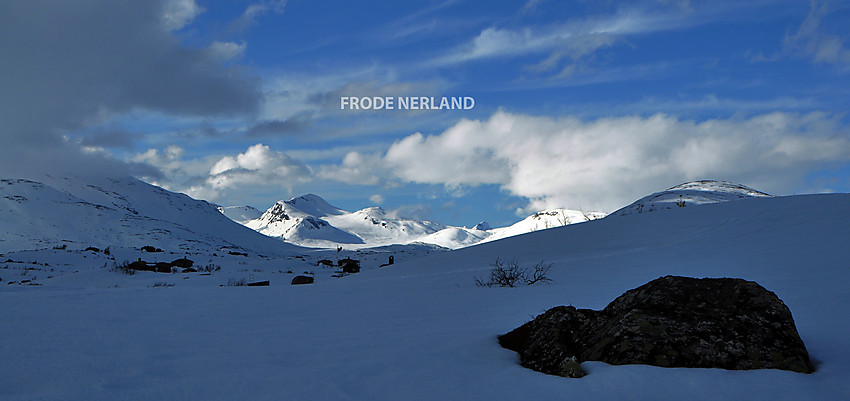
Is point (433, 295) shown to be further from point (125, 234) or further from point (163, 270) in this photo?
point (125, 234)

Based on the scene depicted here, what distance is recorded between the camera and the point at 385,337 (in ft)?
16.5

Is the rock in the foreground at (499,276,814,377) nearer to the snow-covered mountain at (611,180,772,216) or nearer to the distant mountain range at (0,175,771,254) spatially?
the distant mountain range at (0,175,771,254)

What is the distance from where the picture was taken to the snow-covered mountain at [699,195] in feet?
118

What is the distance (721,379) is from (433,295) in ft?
18.3

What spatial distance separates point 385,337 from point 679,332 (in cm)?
256

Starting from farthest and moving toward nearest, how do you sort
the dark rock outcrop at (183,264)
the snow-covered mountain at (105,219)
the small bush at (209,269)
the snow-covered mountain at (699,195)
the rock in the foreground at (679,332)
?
the snow-covered mountain at (105,219), the snow-covered mountain at (699,195), the dark rock outcrop at (183,264), the small bush at (209,269), the rock in the foreground at (679,332)

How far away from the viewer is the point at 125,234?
61594mm

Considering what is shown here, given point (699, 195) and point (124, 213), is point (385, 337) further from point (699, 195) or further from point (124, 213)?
point (124, 213)

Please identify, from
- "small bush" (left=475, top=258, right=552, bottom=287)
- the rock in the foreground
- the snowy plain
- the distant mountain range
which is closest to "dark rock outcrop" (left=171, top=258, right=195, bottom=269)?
the snowy plain

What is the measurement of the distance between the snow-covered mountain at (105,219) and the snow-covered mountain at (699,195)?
123 feet

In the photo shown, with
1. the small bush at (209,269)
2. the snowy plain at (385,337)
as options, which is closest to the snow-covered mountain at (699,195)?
the small bush at (209,269)

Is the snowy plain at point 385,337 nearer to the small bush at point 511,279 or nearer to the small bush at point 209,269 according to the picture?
the small bush at point 511,279

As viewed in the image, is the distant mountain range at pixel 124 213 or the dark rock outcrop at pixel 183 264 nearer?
the dark rock outcrop at pixel 183 264

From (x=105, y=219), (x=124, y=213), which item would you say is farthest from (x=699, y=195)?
(x=124, y=213)
